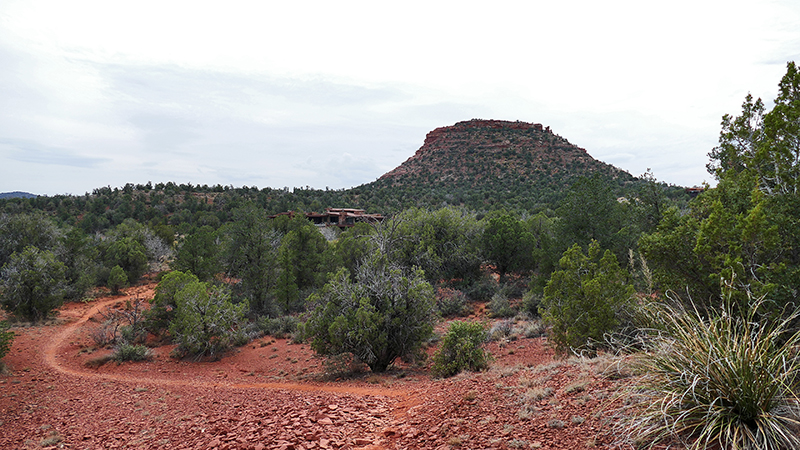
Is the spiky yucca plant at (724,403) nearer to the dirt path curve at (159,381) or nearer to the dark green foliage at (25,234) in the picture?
the dirt path curve at (159,381)

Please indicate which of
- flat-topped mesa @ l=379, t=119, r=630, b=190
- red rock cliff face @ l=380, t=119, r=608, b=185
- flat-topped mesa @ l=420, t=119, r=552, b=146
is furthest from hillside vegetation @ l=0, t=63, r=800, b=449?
flat-topped mesa @ l=420, t=119, r=552, b=146

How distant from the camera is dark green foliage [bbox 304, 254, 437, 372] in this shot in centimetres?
1080

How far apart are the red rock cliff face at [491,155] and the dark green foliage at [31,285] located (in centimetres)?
5135

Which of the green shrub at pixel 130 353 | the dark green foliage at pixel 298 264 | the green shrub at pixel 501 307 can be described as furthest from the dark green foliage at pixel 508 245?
the green shrub at pixel 130 353

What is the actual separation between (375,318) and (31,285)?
17.8m

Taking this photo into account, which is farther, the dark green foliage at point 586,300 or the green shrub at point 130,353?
the green shrub at point 130,353

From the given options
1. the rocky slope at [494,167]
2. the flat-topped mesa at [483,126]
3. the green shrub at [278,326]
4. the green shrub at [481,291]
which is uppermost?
the flat-topped mesa at [483,126]

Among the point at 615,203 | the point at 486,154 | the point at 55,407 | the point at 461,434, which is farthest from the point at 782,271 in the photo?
the point at 486,154

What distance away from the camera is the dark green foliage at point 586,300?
8.08 metres

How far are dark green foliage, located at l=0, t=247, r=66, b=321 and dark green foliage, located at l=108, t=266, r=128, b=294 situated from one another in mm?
6378

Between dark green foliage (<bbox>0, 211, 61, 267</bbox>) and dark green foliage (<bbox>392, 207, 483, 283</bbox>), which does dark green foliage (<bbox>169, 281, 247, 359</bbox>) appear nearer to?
dark green foliage (<bbox>392, 207, 483, 283</bbox>)

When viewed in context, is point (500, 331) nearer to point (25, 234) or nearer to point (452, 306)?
point (452, 306)

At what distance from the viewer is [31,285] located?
18.6m

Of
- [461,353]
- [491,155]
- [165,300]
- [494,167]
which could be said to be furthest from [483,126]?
[461,353]
